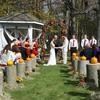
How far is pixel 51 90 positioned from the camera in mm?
16188

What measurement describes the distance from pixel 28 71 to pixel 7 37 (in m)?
13.1

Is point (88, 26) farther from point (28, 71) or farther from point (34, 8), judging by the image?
point (28, 71)

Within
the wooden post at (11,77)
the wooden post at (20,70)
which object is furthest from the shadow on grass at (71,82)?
the wooden post at (11,77)

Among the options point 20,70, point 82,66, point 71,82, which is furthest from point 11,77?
point 82,66

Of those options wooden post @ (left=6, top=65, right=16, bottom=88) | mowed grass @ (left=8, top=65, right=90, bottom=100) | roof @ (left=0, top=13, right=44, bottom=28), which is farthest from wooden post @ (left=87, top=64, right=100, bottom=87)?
roof @ (left=0, top=13, right=44, bottom=28)

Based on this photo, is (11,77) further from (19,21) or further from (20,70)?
(19,21)

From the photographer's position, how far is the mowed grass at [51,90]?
14595 mm

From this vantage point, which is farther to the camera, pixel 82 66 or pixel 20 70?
pixel 82 66

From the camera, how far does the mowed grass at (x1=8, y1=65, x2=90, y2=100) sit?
47.9 feet

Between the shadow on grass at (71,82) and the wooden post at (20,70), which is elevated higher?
the wooden post at (20,70)

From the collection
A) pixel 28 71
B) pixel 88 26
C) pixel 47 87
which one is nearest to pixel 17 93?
pixel 47 87

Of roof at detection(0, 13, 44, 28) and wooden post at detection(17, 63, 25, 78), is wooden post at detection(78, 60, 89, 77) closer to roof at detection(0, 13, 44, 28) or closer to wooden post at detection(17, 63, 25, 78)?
wooden post at detection(17, 63, 25, 78)

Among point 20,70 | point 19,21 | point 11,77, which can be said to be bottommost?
point 11,77

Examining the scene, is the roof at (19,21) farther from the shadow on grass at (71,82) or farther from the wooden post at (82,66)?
the shadow on grass at (71,82)
